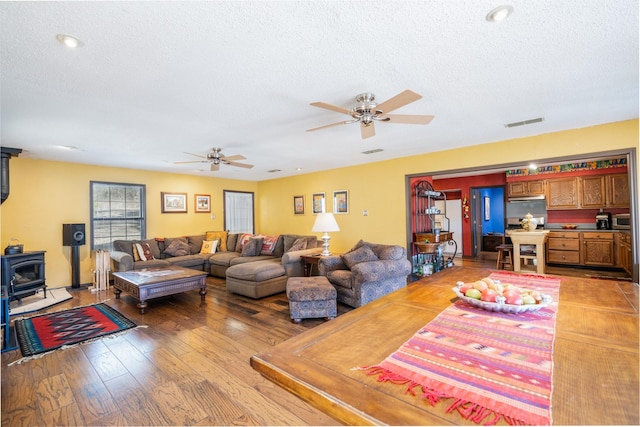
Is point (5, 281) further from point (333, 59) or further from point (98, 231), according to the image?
point (333, 59)

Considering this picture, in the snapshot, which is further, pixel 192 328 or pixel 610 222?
pixel 610 222

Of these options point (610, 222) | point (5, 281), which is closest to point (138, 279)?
point (5, 281)

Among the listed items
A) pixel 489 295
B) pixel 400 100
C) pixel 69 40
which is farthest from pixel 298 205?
pixel 489 295

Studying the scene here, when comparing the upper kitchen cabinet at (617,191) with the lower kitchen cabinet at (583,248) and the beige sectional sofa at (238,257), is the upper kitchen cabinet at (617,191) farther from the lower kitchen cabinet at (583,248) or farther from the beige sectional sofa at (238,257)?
the beige sectional sofa at (238,257)

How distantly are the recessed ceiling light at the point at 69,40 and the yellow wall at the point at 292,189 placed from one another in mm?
4595

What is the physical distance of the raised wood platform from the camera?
661 mm

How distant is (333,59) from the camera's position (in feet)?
6.77

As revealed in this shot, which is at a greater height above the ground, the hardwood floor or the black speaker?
the black speaker

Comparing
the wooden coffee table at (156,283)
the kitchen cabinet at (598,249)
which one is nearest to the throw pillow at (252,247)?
the wooden coffee table at (156,283)

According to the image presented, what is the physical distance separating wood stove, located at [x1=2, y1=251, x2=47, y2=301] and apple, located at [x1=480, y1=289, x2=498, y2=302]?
5.66 m

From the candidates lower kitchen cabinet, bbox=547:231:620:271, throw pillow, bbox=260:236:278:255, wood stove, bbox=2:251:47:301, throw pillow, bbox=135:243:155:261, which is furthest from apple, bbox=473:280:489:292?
lower kitchen cabinet, bbox=547:231:620:271

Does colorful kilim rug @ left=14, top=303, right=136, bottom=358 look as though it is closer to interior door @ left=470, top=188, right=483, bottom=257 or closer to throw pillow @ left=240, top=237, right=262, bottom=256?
throw pillow @ left=240, top=237, right=262, bottom=256

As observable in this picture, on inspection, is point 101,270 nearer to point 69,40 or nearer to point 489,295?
point 69,40

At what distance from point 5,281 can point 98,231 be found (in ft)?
5.99
